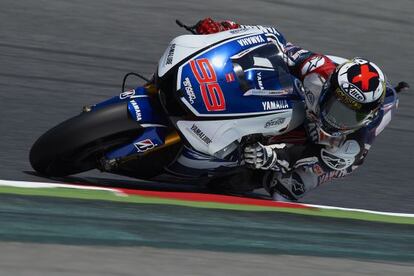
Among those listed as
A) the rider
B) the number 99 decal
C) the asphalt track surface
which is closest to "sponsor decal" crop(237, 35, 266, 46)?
the rider

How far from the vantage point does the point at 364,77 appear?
5539 mm

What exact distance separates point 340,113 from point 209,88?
2.40 ft

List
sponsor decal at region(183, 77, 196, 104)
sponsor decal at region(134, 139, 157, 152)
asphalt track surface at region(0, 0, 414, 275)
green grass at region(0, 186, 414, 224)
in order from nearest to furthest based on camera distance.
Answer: green grass at region(0, 186, 414, 224)
sponsor decal at region(183, 77, 196, 104)
sponsor decal at region(134, 139, 157, 152)
asphalt track surface at region(0, 0, 414, 275)

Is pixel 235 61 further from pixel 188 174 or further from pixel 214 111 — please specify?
pixel 188 174

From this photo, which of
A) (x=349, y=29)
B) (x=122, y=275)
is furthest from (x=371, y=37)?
(x=122, y=275)

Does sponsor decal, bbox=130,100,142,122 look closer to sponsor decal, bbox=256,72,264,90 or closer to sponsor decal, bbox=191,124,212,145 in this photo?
sponsor decal, bbox=191,124,212,145

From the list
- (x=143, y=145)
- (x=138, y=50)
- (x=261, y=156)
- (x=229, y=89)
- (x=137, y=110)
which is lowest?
(x=138, y=50)

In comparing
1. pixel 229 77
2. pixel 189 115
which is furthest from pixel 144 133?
pixel 229 77

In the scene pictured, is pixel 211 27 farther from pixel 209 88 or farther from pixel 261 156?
pixel 261 156

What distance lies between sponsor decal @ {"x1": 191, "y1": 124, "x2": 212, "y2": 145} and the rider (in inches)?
10.6

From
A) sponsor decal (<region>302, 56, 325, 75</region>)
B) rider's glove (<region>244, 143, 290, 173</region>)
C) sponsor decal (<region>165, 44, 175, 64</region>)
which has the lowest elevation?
rider's glove (<region>244, 143, 290, 173</region>)

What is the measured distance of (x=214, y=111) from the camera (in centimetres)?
547

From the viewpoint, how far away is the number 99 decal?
545 cm

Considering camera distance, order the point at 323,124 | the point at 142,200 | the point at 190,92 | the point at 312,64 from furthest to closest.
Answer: the point at 312,64
the point at 323,124
the point at 190,92
the point at 142,200
